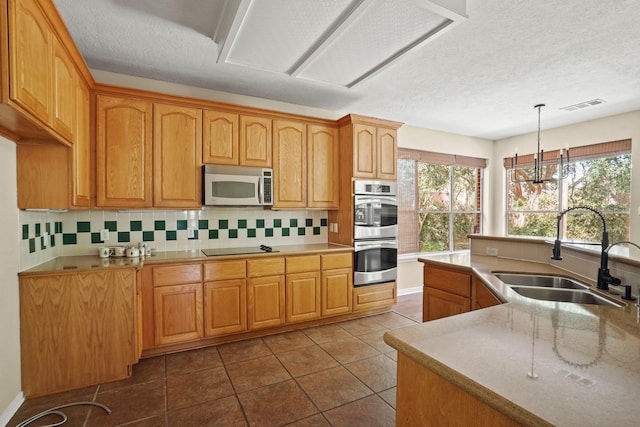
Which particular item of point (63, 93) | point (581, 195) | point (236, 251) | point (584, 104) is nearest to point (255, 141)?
point (236, 251)

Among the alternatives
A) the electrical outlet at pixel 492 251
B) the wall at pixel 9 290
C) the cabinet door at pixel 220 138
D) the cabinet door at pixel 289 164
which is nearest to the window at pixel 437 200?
the cabinet door at pixel 289 164

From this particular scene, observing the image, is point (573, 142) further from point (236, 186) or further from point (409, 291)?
point (236, 186)

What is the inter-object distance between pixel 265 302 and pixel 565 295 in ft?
8.01

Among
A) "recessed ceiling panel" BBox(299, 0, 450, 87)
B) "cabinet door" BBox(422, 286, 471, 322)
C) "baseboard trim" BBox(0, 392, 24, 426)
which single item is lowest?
"baseboard trim" BBox(0, 392, 24, 426)

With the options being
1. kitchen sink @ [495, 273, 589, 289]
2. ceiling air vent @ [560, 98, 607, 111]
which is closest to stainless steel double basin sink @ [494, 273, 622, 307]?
kitchen sink @ [495, 273, 589, 289]

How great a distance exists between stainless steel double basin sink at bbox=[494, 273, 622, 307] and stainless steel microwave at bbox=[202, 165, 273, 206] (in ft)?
7.50

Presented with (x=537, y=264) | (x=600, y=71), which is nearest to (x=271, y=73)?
(x=537, y=264)

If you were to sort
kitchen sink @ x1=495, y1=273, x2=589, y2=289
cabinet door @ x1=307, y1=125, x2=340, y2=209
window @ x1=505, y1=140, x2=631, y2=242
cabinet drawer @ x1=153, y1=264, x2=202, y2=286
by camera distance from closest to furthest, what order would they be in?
1. kitchen sink @ x1=495, y1=273, x2=589, y2=289
2. cabinet drawer @ x1=153, y1=264, x2=202, y2=286
3. cabinet door @ x1=307, y1=125, x2=340, y2=209
4. window @ x1=505, y1=140, x2=631, y2=242

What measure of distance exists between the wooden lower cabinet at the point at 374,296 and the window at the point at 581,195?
2.29m

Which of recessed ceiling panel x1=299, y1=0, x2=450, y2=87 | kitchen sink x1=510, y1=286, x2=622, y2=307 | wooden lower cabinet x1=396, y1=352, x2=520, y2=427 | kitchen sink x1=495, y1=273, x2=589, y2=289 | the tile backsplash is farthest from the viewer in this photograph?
the tile backsplash

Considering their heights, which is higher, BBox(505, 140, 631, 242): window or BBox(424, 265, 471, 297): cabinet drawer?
BBox(505, 140, 631, 242): window

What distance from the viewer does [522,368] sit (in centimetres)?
87

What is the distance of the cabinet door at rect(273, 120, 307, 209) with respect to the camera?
351 cm

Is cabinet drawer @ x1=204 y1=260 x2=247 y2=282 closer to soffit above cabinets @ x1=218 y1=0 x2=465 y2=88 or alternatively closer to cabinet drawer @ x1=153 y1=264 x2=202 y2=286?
cabinet drawer @ x1=153 y1=264 x2=202 y2=286
